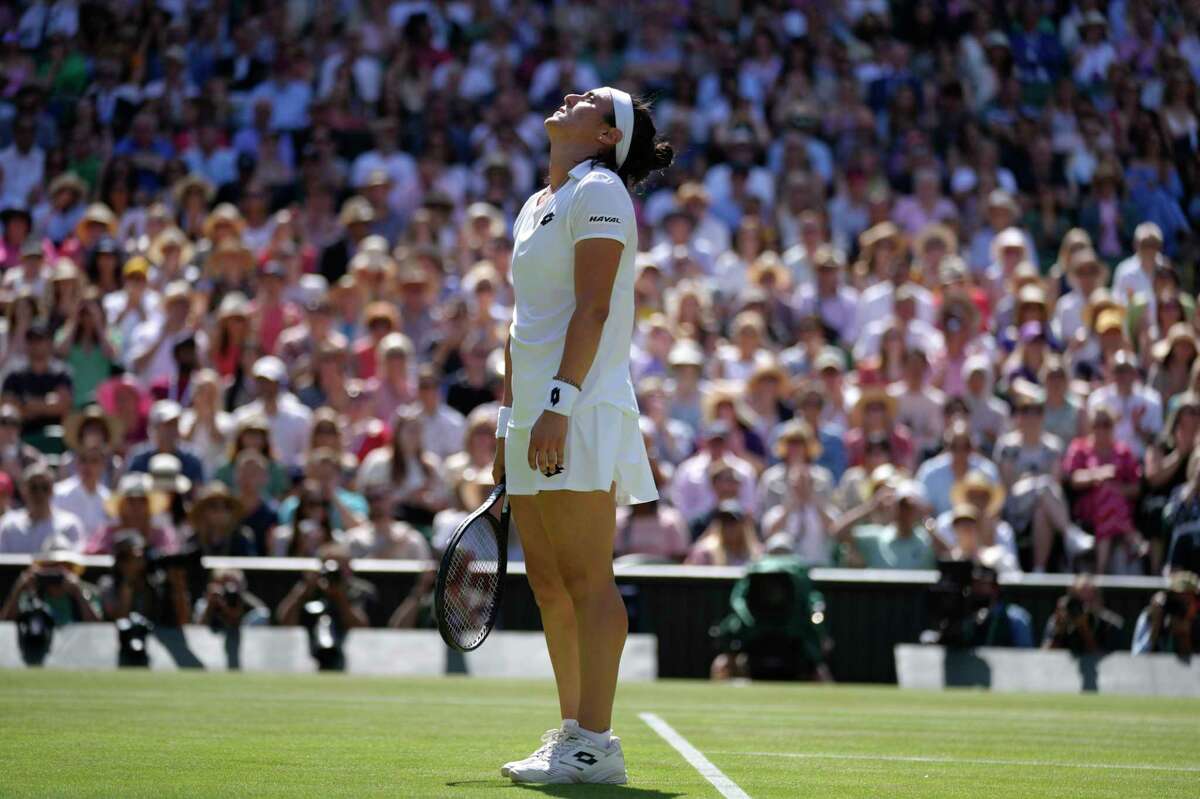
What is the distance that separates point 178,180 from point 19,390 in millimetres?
3806

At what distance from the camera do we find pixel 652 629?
12.4 meters

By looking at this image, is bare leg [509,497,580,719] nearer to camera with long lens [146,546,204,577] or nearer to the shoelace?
the shoelace

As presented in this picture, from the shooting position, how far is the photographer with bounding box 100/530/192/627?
12.0 m

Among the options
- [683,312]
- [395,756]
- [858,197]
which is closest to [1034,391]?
[683,312]

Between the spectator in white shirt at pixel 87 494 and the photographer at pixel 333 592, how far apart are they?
188cm

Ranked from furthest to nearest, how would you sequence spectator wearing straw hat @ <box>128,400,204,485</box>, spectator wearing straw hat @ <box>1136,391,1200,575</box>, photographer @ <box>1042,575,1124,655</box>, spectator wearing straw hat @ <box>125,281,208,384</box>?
spectator wearing straw hat @ <box>125,281,208,384</box>
spectator wearing straw hat @ <box>128,400,204,485</box>
spectator wearing straw hat @ <box>1136,391,1200,575</box>
photographer @ <box>1042,575,1124,655</box>

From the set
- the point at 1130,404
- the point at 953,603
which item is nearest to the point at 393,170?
the point at 1130,404

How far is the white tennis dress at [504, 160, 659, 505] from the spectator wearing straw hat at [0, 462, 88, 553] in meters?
7.99

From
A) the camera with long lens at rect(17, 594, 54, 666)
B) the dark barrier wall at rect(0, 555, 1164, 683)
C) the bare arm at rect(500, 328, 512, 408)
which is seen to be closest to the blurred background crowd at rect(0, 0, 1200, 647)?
the dark barrier wall at rect(0, 555, 1164, 683)

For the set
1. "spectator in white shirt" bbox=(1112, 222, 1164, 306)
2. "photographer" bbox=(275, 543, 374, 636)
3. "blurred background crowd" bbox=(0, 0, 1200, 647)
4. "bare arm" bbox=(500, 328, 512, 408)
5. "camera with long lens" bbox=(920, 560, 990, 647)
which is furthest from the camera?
"spectator in white shirt" bbox=(1112, 222, 1164, 306)

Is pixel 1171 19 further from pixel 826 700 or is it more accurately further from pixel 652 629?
pixel 826 700

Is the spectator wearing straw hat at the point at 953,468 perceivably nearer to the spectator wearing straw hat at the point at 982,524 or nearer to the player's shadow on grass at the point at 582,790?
the spectator wearing straw hat at the point at 982,524

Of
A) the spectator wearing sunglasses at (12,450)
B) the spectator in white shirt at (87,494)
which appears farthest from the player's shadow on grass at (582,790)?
the spectator wearing sunglasses at (12,450)

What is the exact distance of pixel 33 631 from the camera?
452 inches
